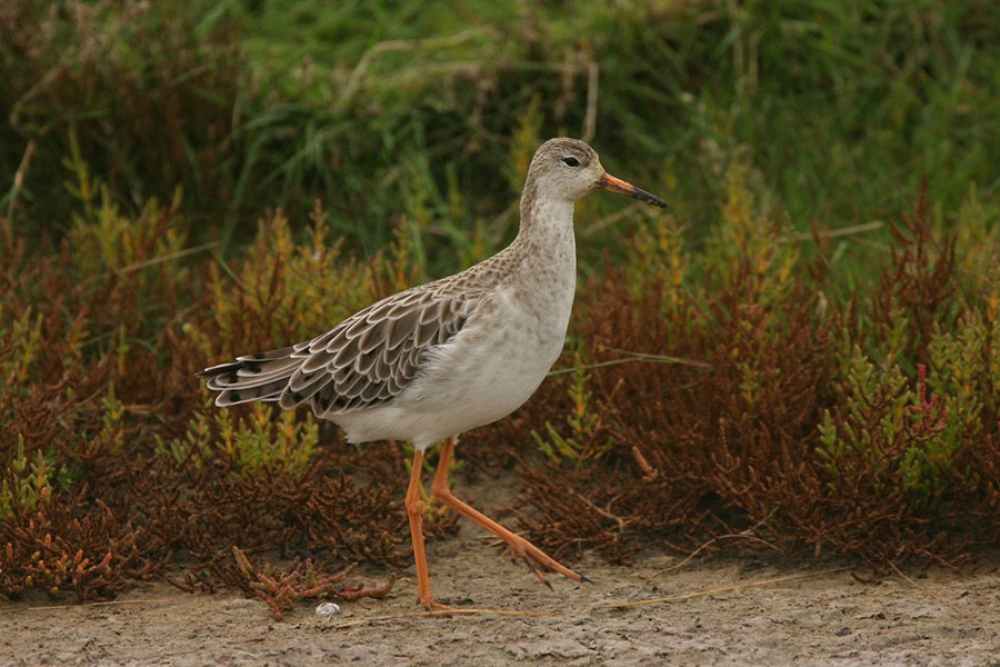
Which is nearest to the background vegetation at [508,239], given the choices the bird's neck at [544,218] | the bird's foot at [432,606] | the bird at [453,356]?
the bird at [453,356]

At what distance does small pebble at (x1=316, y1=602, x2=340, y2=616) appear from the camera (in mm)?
5555

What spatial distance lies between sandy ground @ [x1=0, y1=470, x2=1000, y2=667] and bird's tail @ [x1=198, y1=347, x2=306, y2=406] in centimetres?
85

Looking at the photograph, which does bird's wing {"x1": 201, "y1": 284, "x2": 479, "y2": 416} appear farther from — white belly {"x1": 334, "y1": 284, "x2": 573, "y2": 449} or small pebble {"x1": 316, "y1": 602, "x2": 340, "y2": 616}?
small pebble {"x1": 316, "y1": 602, "x2": 340, "y2": 616}

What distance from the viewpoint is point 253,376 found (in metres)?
6.08

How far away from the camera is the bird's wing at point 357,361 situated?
5.70m

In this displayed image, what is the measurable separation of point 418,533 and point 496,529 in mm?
365

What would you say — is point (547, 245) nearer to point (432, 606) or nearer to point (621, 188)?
point (621, 188)

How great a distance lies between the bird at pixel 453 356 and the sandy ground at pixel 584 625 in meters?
0.25

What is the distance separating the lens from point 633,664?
4.96 meters

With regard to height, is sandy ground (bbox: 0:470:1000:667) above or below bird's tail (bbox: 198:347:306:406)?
below

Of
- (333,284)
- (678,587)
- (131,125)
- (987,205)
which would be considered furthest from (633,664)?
(131,125)

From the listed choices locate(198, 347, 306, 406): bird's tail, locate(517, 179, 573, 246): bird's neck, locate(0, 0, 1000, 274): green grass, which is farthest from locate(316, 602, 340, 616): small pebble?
locate(0, 0, 1000, 274): green grass

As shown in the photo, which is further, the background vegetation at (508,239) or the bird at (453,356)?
the background vegetation at (508,239)

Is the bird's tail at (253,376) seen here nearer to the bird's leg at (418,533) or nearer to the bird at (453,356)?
the bird at (453,356)
